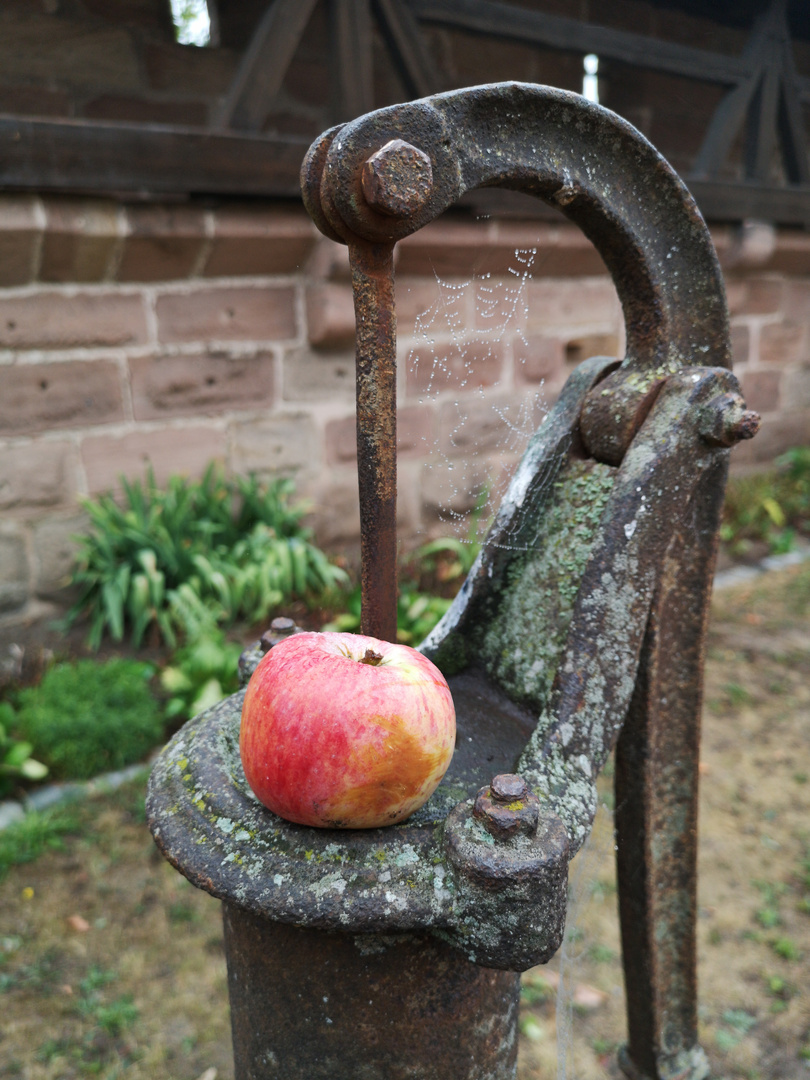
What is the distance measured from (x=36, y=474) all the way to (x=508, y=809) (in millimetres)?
3042

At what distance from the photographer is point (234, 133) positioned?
10.7ft

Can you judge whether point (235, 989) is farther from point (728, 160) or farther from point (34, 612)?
point (728, 160)

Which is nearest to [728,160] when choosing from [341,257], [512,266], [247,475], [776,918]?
[512,266]

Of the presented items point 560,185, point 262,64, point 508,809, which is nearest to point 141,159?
point 262,64

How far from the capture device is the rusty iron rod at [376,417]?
91 centimetres

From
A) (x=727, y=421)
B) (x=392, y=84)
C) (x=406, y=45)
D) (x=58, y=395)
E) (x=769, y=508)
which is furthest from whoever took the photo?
(x=769, y=508)

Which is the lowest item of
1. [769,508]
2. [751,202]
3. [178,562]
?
[769,508]

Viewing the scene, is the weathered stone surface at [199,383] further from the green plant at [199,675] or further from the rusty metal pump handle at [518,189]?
the rusty metal pump handle at [518,189]

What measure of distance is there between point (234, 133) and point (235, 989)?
10.3ft

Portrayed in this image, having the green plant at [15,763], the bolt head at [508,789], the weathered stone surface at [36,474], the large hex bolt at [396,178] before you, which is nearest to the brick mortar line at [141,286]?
the weathered stone surface at [36,474]

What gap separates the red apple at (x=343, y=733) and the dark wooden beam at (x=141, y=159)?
8.90ft

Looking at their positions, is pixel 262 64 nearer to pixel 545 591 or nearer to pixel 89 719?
pixel 89 719

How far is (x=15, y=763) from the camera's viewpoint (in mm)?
2682

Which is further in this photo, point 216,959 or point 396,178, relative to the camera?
point 216,959
